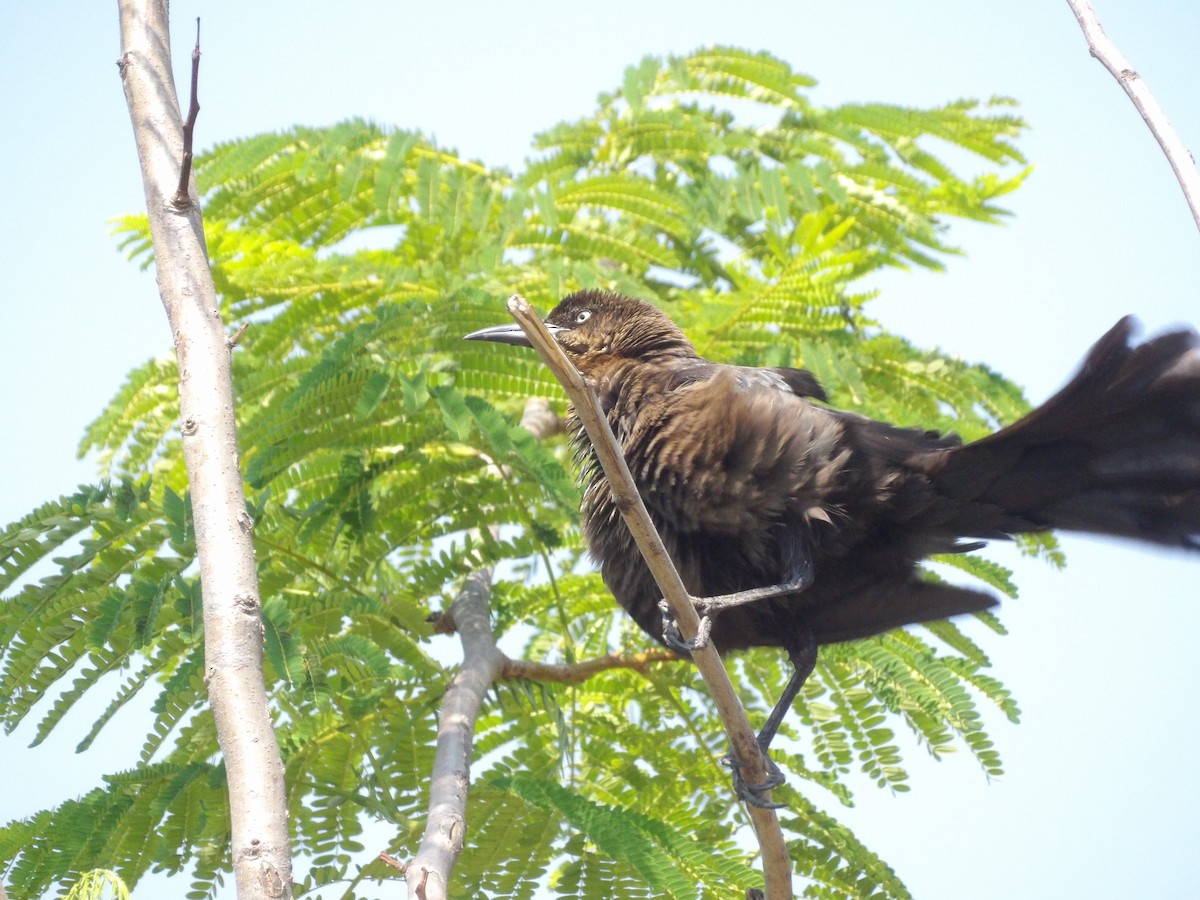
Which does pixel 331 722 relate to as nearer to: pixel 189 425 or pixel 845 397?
pixel 189 425

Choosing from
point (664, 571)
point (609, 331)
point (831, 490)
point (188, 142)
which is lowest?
point (664, 571)

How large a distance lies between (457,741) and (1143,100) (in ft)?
8.10

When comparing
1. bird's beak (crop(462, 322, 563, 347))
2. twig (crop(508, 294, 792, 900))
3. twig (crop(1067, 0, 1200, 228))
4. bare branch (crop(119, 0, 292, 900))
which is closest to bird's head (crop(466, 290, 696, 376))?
bird's beak (crop(462, 322, 563, 347))

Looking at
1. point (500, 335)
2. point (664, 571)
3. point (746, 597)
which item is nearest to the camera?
point (664, 571)

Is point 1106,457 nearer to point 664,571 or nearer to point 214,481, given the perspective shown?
point 664,571

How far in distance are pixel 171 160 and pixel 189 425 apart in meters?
0.75

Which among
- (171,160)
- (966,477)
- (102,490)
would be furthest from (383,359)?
(966,477)

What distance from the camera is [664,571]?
9.45ft

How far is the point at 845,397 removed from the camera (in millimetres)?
4773

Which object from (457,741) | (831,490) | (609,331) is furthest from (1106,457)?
(457,741)

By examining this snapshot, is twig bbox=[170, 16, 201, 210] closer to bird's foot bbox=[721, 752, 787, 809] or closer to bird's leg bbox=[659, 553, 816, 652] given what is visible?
bird's leg bbox=[659, 553, 816, 652]

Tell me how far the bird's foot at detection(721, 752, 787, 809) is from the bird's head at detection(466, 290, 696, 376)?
1438 mm

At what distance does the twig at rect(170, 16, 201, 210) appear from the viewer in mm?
2670

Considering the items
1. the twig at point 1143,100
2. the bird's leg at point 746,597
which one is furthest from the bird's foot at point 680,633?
the twig at point 1143,100
